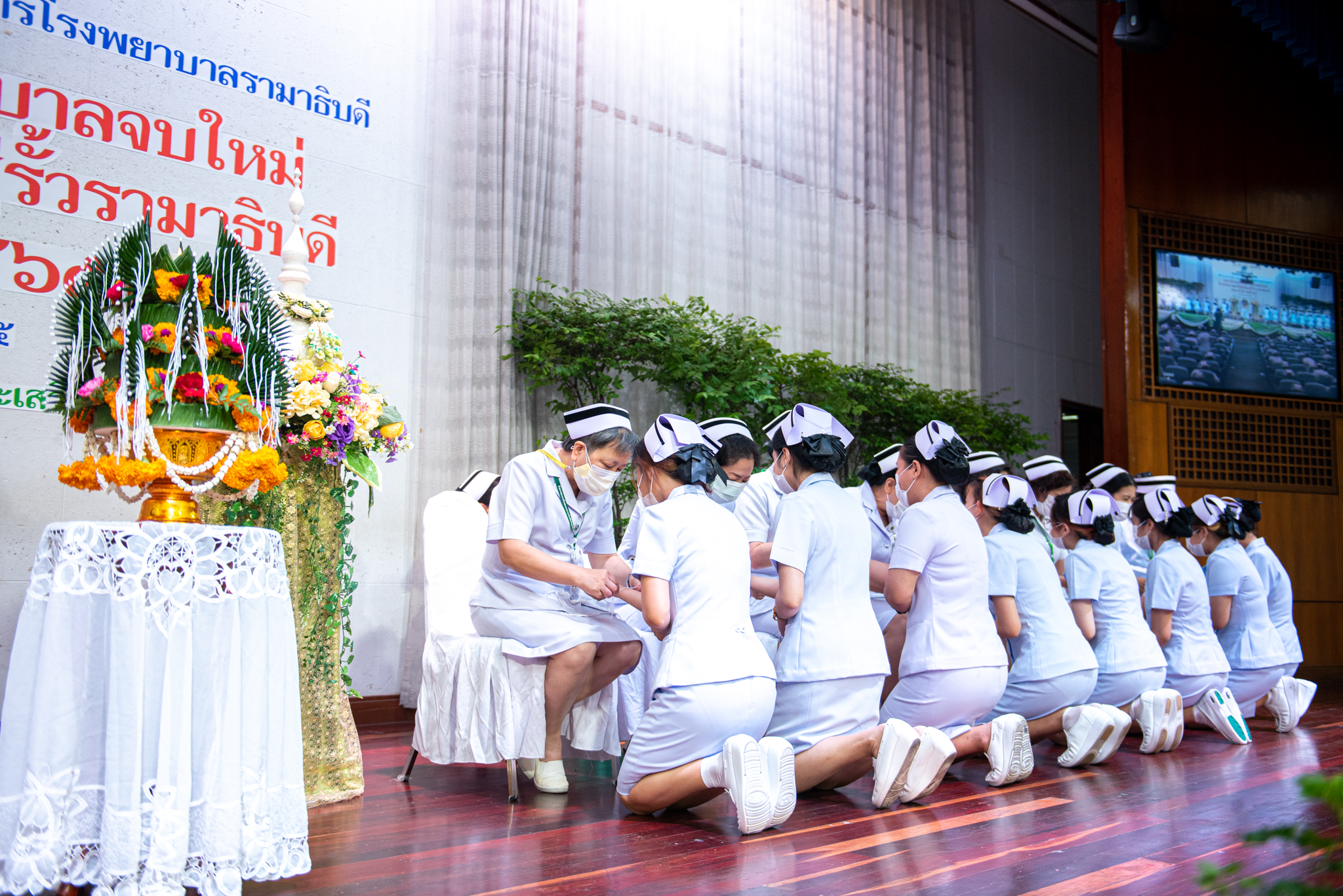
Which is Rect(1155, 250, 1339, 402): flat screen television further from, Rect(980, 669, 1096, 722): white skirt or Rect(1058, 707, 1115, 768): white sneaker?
Rect(1058, 707, 1115, 768): white sneaker

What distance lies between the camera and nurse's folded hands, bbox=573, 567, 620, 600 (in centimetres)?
336

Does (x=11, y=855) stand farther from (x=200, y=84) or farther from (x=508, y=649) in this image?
(x=200, y=84)

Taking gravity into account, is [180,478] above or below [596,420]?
below

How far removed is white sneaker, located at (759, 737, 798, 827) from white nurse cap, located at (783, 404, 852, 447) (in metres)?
0.98

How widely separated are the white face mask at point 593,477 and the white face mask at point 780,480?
0.52 m

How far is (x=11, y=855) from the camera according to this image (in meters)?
2.09

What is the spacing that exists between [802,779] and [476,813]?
974 millimetres

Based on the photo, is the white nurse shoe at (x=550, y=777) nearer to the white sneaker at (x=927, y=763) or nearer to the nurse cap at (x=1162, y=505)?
the white sneaker at (x=927, y=763)

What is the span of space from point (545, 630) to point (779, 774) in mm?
916

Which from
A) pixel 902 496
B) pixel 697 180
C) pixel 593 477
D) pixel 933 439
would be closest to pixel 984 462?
pixel 902 496

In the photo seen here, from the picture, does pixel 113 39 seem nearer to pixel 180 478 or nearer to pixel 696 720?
pixel 180 478

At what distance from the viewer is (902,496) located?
412cm

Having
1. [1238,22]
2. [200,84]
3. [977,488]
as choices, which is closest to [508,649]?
[977,488]

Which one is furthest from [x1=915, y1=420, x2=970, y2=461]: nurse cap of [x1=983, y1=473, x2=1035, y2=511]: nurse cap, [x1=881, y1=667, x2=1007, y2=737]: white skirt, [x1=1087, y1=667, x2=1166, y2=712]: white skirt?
[x1=1087, y1=667, x2=1166, y2=712]: white skirt
